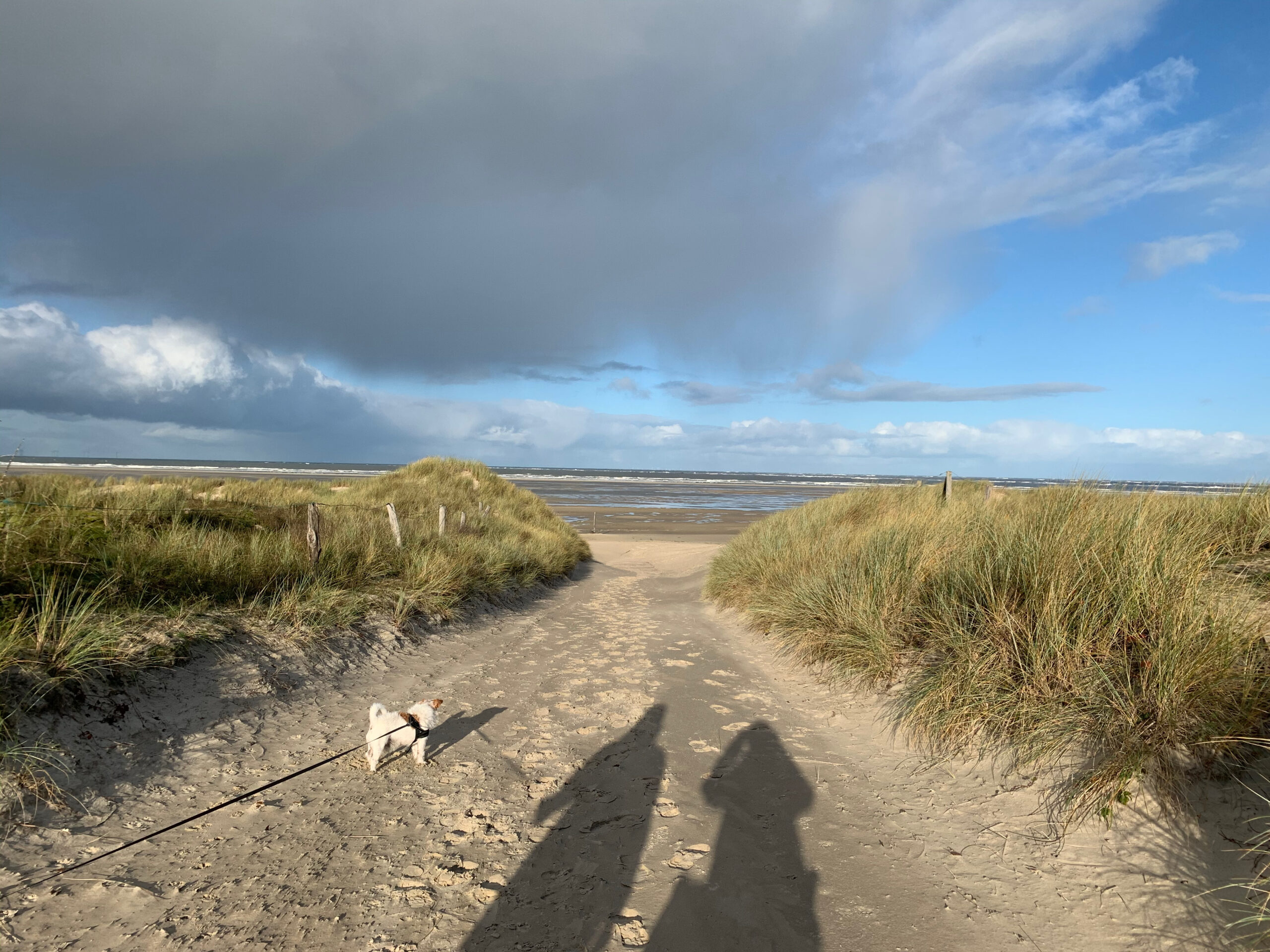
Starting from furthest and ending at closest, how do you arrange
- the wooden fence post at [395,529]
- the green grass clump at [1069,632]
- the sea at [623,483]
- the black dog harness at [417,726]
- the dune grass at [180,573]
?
1. the sea at [623,483]
2. the wooden fence post at [395,529]
3. the black dog harness at [417,726]
4. the dune grass at [180,573]
5. the green grass clump at [1069,632]

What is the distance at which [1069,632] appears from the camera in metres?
4.33

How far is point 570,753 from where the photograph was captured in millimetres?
4582

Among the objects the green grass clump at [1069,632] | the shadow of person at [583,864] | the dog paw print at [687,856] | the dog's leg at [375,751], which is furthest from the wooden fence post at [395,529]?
the dog paw print at [687,856]

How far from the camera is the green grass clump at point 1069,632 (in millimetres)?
3434

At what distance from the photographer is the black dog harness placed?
4.24 meters

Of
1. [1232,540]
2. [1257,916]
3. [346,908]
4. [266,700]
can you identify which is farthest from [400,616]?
[1232,540]

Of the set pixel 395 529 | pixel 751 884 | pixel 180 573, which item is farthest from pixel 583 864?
pixel 395 529

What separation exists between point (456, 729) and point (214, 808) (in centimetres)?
181

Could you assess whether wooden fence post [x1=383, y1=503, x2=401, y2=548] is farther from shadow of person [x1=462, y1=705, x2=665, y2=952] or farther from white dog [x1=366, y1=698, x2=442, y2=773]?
shadow of person [x1=462, y1=705, x2=665, y2=952]

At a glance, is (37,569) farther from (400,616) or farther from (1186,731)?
(1186,731)

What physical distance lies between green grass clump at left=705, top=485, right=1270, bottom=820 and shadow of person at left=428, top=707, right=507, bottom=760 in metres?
3.28

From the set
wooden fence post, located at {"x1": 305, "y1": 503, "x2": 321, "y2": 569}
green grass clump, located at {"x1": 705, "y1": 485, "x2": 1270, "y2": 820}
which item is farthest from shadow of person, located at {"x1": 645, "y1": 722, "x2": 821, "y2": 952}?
wooden fence post, located at {"x1": 305, "y1": 503, "x2": 321, "y2": 569}

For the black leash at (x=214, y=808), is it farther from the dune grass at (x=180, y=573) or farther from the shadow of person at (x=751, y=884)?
the shadow of person at (x=751, y=884)

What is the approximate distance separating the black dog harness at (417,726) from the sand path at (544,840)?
0.23 metres
